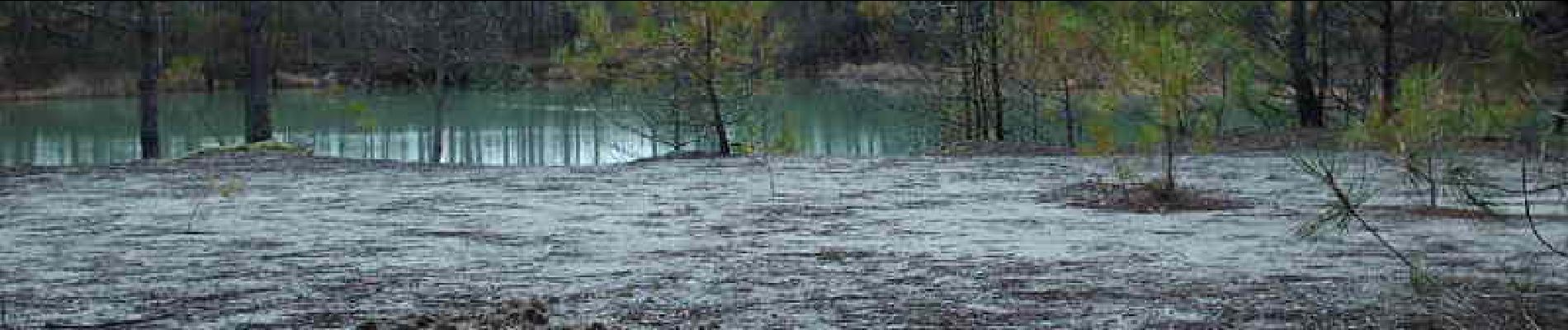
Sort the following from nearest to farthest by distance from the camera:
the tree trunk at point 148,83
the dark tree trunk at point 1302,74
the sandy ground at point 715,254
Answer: the sandy ground at point 715,254 < the dark tree trunk at point 1302,74 < the tree trunk at point 148,83

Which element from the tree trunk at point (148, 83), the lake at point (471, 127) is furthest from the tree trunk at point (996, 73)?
the tree trunk at point (148, 83)

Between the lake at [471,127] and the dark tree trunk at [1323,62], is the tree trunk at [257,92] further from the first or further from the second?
the dark tree trunk at [1323,62]

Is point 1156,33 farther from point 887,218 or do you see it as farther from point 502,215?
point 502,215

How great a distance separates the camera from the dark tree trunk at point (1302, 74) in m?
14.0

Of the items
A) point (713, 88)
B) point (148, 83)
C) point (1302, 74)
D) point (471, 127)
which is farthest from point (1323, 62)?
point (471, 127)

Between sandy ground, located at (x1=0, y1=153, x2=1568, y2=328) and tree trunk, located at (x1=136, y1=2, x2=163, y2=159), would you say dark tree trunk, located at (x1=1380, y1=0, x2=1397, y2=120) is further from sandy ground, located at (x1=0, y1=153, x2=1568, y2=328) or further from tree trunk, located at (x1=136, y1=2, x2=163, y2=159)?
tree trunk, located at (x1=136, y1=2, x2=163, y2=159)

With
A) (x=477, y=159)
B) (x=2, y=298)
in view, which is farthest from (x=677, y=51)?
(x=2, y=298)

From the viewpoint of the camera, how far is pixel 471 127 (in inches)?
981

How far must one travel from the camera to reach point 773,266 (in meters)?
6.03

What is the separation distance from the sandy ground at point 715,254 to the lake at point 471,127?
18.1 ft

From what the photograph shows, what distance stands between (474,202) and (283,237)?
1.91 metres

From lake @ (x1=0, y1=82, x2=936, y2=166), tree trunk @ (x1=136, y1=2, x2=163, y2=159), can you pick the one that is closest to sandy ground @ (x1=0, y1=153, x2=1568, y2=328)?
tree trunk @ (x1=136, y1=2, x2=163, y2=159)

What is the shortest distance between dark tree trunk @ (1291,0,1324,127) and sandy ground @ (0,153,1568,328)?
4046 mm

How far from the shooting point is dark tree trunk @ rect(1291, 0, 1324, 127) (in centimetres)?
1395
